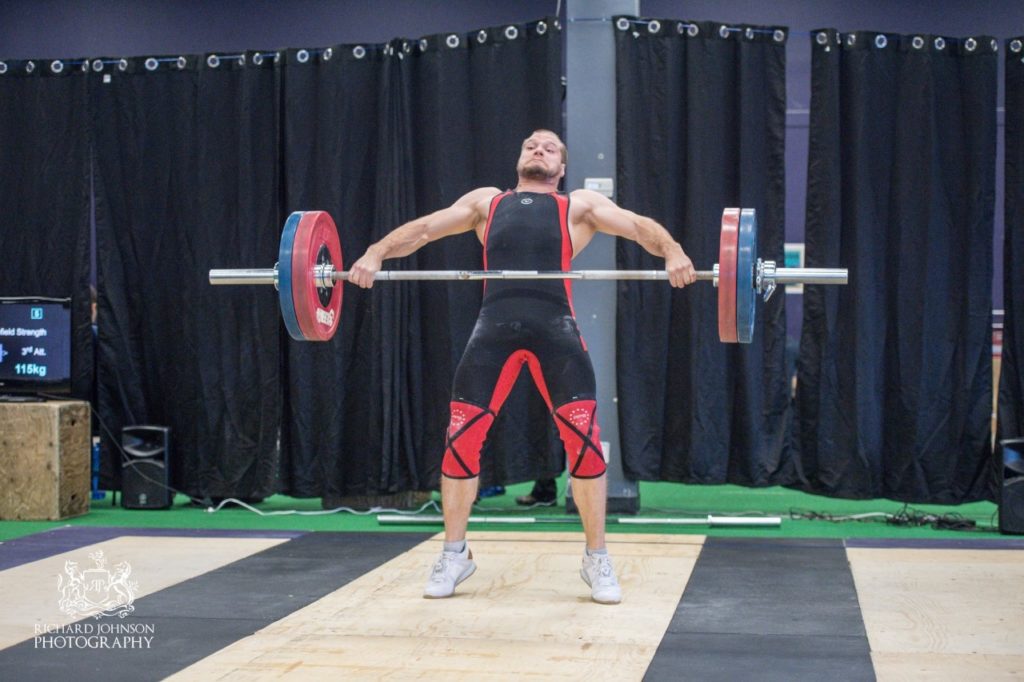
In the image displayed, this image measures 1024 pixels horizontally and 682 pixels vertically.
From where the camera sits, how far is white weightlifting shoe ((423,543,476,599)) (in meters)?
3.49

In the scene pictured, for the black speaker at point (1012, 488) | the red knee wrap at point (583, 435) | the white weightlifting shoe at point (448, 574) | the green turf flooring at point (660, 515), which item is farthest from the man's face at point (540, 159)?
the black speaker at point (1012, 488)

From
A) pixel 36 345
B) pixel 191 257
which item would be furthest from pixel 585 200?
pixel 36 345

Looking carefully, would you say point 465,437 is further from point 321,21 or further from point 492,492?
point 321,21

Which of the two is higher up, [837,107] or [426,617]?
[837,107]

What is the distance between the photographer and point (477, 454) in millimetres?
3662

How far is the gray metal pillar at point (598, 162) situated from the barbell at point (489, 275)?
1.70 meters

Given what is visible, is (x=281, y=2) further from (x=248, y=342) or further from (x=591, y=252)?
(x=591, y=252)

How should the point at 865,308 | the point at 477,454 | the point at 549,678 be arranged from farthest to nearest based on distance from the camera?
the point at 865,308 → the point at 477,454 → the point at 549,678

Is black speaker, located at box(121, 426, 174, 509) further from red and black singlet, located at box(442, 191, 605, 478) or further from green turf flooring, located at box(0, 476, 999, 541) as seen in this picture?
red and black singlet, located at box(442, 191, 605, 478)

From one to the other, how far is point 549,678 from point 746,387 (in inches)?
112

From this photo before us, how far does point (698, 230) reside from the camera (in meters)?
5.30

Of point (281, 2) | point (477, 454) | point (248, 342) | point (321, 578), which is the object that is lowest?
point (321, 578)

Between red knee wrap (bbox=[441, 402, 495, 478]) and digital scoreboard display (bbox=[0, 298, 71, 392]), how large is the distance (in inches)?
106

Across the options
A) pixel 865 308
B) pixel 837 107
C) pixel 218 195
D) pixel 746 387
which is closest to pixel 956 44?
pixel 837 107
